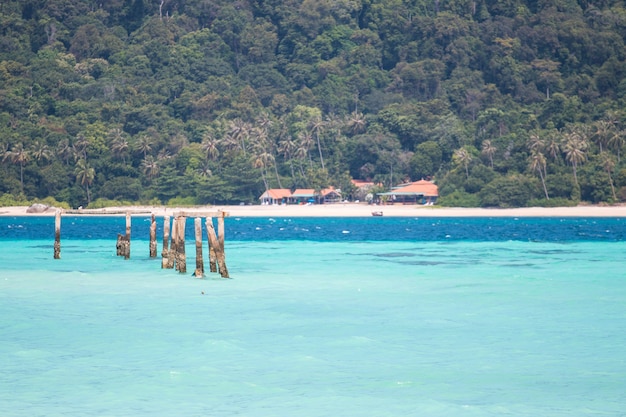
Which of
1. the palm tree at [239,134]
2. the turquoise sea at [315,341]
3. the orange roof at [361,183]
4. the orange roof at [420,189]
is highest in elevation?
the palm tree at [239,134]

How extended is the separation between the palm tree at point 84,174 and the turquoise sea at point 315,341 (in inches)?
4102

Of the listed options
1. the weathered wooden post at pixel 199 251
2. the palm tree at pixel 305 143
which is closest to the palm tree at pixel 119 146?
the palm tree at pixel 305 143

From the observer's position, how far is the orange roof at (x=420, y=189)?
14312cm

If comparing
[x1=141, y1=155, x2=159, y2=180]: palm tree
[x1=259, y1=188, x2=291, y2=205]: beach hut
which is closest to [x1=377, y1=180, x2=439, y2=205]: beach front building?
[x1=259, y1=188, x2=291, y2=205]: beach hut

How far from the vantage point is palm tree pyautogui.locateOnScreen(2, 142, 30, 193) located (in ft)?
481

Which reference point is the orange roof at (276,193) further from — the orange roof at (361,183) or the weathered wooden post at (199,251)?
the weathered wooden post at (199,251)

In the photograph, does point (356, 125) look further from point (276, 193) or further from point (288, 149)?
point (276, 193)

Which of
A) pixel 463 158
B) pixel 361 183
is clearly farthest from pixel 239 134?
pixel 463 158

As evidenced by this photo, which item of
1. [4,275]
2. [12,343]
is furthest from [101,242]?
[12,343]

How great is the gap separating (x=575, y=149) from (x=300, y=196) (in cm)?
4287

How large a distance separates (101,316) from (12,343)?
4.49m

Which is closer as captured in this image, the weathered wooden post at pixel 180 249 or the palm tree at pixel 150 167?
the weathered wooden post at pixel 180 249

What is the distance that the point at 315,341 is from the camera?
23.2 m

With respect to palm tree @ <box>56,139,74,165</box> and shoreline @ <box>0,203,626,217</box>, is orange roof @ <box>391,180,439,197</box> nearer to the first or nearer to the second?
shoreline @ <box>0,203,626,217</box>
